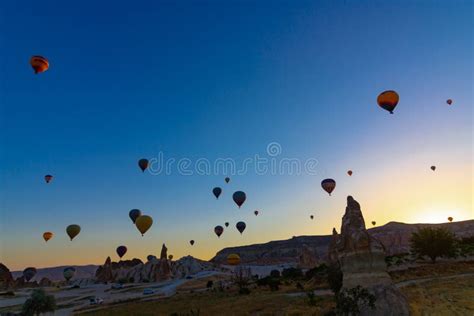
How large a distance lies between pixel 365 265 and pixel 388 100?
61.6 ft

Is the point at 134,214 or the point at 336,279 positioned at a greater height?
the point at 134,214

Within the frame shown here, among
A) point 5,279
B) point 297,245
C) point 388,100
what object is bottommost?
point 5,279

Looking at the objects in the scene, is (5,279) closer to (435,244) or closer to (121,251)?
(121,251)

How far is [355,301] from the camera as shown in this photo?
16.2 m

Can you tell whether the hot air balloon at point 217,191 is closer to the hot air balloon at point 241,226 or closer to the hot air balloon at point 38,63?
the hot air balloon at point 241,226

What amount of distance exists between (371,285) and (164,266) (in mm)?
106072

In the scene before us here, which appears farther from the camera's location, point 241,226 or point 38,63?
point 241,226

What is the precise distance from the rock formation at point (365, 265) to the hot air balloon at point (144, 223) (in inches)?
1413

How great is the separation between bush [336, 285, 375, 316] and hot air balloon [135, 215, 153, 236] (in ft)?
123

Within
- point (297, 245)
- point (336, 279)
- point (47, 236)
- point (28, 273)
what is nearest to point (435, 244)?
point (336, 279)

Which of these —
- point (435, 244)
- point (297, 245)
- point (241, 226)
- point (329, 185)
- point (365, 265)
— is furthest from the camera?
point (297, 245)

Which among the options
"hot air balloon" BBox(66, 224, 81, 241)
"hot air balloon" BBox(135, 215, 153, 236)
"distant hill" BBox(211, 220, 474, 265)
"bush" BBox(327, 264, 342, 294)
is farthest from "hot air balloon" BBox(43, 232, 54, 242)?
"distant hill" BBox(211, 220, 474, 265)

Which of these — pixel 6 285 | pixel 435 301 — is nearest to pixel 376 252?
pixel 435 301

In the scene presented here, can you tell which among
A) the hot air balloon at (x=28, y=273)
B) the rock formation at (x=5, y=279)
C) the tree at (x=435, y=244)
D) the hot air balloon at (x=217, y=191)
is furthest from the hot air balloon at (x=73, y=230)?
the hot air balloon at (x=28, y=273)
